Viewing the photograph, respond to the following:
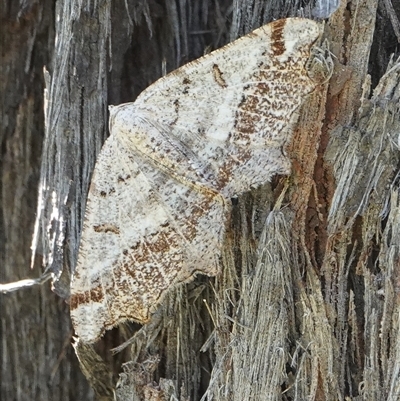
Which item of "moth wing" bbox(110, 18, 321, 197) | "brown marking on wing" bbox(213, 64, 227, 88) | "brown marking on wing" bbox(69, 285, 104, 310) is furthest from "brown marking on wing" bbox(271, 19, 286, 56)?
"brown marking on wing" bbox(69, 285, 104, 310)

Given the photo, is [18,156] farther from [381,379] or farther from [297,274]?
[381,379]

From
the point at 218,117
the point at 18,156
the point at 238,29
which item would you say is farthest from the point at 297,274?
the point at 18,156

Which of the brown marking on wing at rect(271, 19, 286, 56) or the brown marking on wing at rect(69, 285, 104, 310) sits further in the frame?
the brown marking on wing at rect(69, 285, 104, 310)

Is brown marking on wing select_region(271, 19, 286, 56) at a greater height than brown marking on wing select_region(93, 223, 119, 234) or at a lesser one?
greater

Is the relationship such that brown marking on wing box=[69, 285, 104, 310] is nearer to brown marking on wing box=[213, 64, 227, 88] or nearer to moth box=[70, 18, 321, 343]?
moth box=[70, 18, 321, 343]

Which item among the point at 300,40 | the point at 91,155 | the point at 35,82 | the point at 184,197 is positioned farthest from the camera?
the point at 35,82

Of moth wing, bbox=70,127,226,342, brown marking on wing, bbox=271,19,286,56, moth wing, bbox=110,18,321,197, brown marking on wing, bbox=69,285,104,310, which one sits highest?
brown marking on wing, bbox=271,19,286,56
